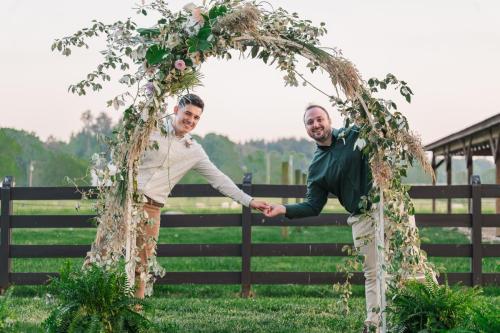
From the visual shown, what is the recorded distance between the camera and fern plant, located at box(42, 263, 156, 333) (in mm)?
3643

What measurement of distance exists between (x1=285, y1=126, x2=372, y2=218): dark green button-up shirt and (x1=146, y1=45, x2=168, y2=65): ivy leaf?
122 cm

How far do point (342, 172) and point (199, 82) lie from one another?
113 centimetres

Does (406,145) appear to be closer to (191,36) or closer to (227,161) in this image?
(191,36)

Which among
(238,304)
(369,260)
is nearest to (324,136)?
(369,260)

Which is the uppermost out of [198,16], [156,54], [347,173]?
[198,16]

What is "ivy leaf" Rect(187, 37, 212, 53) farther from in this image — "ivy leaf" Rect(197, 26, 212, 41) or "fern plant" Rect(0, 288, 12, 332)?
"fern plant" Rect(0, 288, 12, 332)

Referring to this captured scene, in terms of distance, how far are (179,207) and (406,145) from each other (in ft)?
67.1

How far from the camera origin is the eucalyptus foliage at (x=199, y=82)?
3809 mm

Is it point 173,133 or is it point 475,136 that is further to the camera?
point 475,136

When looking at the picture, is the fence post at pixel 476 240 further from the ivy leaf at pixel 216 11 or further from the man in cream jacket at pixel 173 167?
the ivy leaf at pixel 216 11

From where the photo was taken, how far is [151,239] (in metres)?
4.29

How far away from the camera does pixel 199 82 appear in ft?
13.1

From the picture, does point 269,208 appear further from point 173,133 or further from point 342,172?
point 173,133

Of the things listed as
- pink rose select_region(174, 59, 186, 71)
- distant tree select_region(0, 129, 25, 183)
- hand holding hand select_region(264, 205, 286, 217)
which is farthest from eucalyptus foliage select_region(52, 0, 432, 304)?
distant tree select_region(0, 129, 25, 183)
